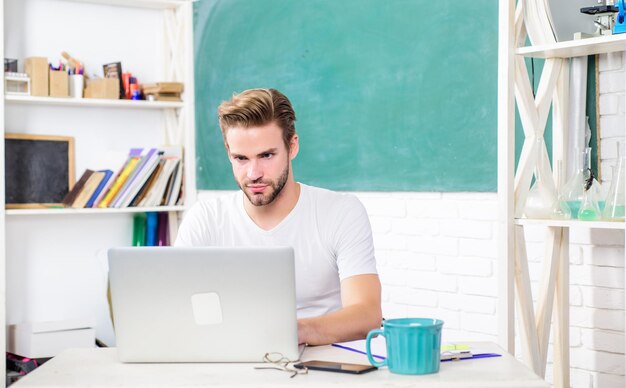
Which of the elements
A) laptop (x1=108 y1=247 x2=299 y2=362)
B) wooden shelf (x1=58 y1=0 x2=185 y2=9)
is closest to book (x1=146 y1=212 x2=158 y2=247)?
wooden shelf (x1=58 y1=0 x2=185 y2=9)

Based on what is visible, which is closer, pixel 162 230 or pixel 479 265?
pixel 479 265

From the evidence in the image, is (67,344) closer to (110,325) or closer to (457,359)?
(110,325)

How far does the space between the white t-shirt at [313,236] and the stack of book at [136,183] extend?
78.6 inches

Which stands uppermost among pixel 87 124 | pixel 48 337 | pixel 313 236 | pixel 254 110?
pixel 87 124

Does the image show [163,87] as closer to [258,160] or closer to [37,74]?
[37,74]

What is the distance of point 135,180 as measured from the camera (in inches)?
180

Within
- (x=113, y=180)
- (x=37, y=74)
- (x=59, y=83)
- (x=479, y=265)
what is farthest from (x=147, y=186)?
(x=479, y=265)

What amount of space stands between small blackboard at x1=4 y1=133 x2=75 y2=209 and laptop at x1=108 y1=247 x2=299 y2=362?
2678 millimetres

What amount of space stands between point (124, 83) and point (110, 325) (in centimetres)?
127

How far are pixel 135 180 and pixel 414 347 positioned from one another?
3026 millimetres

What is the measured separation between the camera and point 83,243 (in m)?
4.67

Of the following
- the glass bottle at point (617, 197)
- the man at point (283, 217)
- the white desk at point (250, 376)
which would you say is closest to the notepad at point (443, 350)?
the white desk at point (250, 376)

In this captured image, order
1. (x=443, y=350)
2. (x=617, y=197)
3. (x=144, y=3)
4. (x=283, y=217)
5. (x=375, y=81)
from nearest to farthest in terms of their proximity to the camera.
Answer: (x=443, y=350) < (x=617, y=197) < (x=283, y=217) < (x=375, y=81) < (x=144, y=3)

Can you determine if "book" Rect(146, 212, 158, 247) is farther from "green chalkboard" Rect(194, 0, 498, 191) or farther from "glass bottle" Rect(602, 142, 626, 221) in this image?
"glass bottle" Rect(602, 142, 626, 221)
